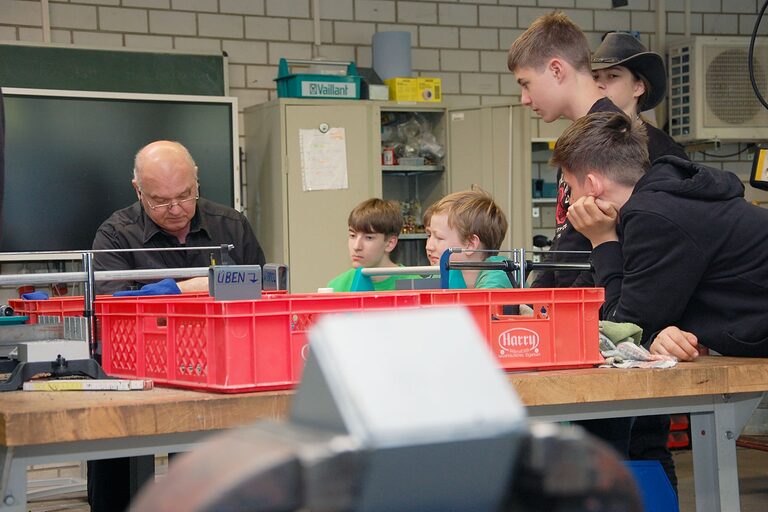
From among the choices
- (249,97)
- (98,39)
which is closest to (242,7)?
(249,97)

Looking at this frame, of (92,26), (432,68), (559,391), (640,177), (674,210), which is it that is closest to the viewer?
(559,391)

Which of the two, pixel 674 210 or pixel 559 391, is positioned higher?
pixel 674 210

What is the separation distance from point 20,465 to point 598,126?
144 cm

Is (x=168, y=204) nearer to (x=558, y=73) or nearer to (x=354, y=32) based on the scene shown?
(x=558, y=73)

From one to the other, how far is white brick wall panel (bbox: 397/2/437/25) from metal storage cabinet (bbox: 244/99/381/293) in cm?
96

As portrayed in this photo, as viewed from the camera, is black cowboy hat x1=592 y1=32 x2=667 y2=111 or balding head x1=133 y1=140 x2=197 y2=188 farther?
balding head x1=133 y1=140 x2=197 y2=188

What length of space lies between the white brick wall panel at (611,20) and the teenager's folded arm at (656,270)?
503cm

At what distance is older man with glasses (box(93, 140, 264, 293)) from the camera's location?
3537mm

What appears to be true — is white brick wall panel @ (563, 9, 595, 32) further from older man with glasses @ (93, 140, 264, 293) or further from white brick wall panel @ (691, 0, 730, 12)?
older man with glasses @ (93, 140, 264, 293)

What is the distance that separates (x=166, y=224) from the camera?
3586 mm

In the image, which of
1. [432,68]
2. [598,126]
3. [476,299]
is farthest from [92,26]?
[476,299]

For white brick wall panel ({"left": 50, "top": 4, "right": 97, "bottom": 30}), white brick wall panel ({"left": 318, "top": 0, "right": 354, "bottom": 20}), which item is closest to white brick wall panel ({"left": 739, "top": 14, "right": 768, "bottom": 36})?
white brick wall panel ({"left": 318, "top": 0, "right": 354, "bottom": 20})

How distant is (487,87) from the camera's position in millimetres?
6555

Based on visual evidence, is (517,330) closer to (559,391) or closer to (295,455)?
(559,391)
